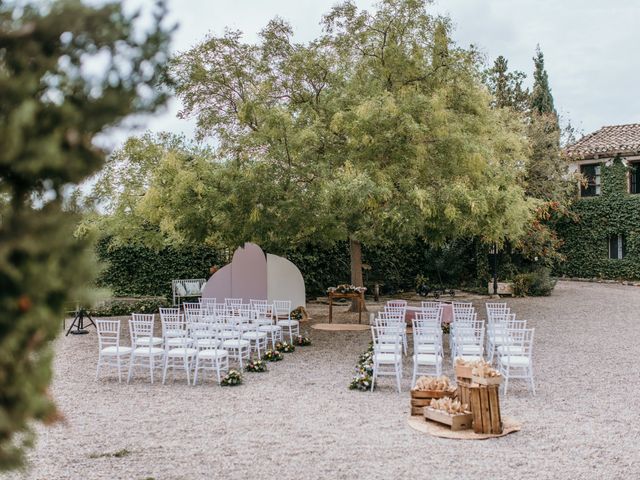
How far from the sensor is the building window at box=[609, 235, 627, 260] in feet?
91.9

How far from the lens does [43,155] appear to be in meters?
1.95

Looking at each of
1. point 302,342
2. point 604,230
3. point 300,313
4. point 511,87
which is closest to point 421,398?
point 302,342

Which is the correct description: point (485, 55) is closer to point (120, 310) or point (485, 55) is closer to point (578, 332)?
point (578, 332)

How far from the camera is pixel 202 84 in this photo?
625 inches

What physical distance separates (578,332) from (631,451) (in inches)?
351

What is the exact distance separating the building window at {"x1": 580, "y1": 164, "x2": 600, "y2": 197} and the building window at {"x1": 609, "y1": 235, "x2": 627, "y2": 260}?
2191 mm

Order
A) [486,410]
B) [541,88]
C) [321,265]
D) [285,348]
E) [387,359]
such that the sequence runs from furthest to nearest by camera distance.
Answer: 1. [541,88]
2. [321,265]
3. [285,348]
4. [387,359]
5. [486,410]

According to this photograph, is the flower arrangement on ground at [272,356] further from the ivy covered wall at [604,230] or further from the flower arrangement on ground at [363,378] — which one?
the ivy covered wall at [604,230]

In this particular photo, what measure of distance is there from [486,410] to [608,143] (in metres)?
25.1

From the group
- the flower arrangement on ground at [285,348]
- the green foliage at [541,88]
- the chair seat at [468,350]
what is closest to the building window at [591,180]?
the green foliage at [541,88]

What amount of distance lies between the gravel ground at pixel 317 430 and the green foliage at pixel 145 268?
10123mm

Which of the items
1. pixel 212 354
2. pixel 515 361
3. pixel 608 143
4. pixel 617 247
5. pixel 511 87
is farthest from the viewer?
pixel 511 87

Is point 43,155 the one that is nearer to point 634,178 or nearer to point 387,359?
point 387,359

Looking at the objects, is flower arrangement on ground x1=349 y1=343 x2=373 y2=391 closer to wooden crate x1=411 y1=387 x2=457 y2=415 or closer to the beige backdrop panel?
wooden crate x1=411 y1=387 x2=457 y2=415
